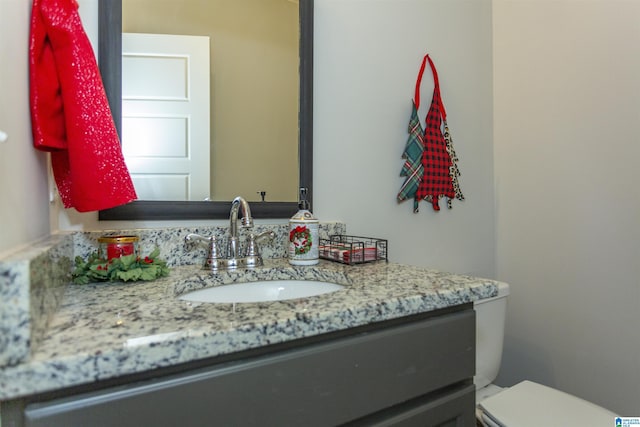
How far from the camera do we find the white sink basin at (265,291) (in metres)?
0.84

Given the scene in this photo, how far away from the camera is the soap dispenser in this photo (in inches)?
37.2

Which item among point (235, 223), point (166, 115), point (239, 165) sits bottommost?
point (235, 223)

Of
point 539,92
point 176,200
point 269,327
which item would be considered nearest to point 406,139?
point 539,92

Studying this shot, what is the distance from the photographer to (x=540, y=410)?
1069 mm

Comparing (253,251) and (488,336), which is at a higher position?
(253,251)

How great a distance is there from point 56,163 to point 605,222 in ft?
5.45

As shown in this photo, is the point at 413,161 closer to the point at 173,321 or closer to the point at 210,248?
the point at 210,248

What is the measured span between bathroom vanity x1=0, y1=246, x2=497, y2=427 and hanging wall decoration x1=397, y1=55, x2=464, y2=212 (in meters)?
0.67

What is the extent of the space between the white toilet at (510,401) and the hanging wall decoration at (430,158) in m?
0.44

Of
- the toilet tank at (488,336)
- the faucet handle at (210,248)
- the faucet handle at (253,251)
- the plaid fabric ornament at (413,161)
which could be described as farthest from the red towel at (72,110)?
the toilet tank at (488,336)

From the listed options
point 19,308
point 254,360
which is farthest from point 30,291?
point 254,360

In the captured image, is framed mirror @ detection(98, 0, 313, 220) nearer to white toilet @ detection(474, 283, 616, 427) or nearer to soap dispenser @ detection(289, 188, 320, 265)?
soap dispenser @ detection(289, 188, 320, 265)

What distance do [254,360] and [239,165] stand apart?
2.26 feet

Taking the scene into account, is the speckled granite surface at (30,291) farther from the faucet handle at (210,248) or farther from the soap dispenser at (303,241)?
the soap dispenser at (303,241)
